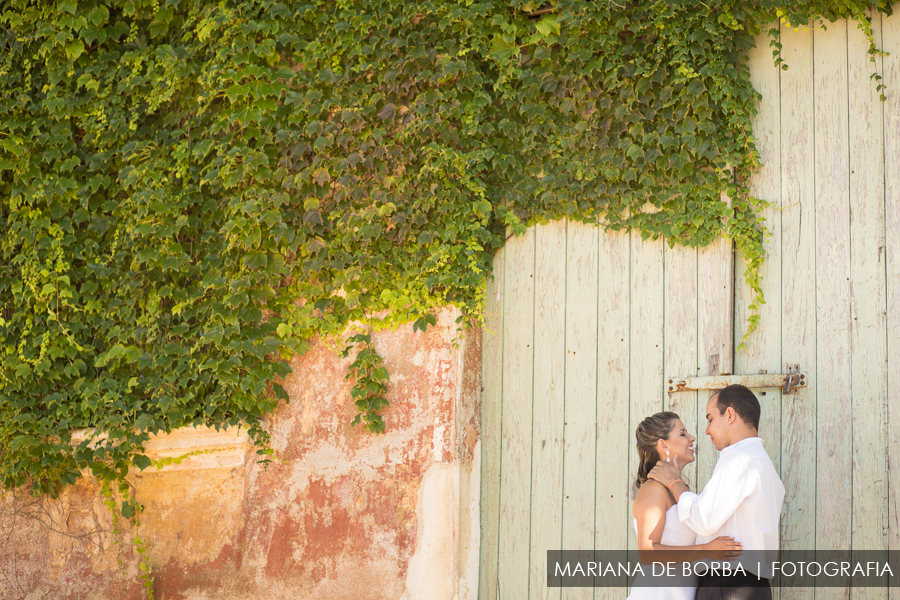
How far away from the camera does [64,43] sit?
211 inches

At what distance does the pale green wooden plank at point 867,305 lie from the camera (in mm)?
3836

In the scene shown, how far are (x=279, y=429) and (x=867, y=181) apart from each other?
3.56 metres

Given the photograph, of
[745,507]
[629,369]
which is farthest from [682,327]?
[745,507]

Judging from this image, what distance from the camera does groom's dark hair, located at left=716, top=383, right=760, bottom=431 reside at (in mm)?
3379

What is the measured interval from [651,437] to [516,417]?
1.17 metres

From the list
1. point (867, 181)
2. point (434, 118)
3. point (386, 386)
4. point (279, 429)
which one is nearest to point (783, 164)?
point (867, 181)

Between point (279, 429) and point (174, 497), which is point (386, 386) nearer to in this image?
point (279, 429)

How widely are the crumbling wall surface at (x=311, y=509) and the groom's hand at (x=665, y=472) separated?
133cm

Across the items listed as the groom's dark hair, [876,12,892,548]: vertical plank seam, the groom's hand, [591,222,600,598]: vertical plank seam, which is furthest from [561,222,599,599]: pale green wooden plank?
[876,12,892,548]: vertical plank seam

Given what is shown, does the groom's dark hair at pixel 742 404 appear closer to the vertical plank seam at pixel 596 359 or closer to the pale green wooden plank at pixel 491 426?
the vertical plank seam at pixel 596 359

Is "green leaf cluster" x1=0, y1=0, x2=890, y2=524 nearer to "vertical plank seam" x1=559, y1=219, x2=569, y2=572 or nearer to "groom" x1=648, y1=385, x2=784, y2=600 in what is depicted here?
"vertical plank seam" x1=559, y1=219, x2=569, y2=572

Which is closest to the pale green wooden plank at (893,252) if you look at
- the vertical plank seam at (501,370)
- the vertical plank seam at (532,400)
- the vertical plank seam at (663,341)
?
the vertical plank seam at (663,341)

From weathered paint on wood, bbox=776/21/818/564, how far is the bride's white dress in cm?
91

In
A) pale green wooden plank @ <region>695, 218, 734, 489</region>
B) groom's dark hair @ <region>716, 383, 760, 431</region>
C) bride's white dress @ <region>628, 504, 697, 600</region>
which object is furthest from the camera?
pale green wooden plank @ <region>695, 218, 734, 489</region>
